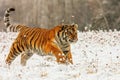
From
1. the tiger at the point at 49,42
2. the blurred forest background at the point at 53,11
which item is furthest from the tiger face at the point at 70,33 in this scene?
the blurred forest background at the point at 53,11

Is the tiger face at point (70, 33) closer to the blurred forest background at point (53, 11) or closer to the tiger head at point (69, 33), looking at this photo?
the tiger head at point (69, 33)

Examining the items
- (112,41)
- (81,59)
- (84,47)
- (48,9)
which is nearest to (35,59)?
(81,59)

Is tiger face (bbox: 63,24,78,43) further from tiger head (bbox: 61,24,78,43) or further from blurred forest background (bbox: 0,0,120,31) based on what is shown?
blurred forest background (bbox: 0,0,120,31)

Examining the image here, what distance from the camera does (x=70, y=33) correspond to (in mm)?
14523

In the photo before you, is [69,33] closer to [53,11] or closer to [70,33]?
[70,33]

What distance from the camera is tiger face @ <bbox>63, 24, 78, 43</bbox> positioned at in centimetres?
1441

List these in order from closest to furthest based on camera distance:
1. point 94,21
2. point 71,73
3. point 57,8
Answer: point 71,73 < point 94,21 < point 57,8

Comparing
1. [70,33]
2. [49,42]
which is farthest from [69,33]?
[49,42]

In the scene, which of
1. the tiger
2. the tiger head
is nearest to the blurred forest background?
the tiger

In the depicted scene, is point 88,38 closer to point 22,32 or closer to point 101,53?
point 101,53

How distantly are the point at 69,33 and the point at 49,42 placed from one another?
650mm

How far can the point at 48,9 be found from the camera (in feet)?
155

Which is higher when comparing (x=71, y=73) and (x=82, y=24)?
(x=82, y=24)

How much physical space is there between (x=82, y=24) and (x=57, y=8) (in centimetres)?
662
